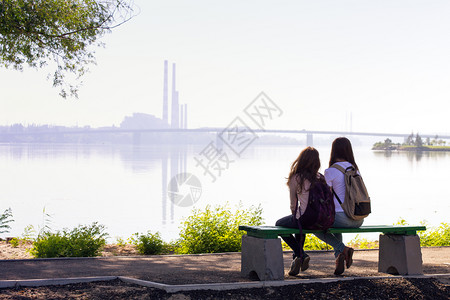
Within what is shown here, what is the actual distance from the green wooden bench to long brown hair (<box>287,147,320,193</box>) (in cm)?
52

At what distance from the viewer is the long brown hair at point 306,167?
5352 mm

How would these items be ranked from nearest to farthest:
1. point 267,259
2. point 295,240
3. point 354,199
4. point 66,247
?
point 267,259 < point 354,199 < point 295,240 < point 66,247

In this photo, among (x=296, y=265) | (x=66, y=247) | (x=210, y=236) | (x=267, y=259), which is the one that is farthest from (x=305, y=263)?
(x=66, y=247)

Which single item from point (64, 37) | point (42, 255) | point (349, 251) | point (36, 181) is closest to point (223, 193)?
point (36, 181)

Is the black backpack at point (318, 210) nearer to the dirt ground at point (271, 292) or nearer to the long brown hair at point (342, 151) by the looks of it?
the long brown hair at point (342, 151)

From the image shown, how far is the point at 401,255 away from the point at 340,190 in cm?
104

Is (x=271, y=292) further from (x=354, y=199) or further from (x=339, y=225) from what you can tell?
(x=354, y=199)

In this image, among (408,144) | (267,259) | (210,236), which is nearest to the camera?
(267,259)

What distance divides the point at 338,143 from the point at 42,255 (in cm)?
448

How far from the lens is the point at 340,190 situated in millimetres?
5539

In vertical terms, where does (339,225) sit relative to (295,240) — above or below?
above

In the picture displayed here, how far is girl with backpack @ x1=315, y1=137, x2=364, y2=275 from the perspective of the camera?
554 cm

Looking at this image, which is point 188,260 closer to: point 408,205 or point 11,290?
point 11,290

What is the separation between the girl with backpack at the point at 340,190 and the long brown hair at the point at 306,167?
Result: 268mm
